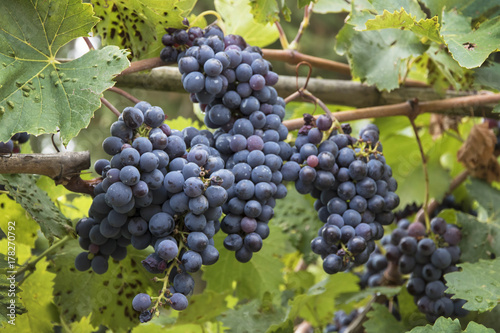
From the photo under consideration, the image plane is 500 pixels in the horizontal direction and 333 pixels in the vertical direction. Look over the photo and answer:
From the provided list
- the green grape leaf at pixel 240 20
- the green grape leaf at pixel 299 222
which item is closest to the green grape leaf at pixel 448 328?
the green grape leaf at pixel 299 222

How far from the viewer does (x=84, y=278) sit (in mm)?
965

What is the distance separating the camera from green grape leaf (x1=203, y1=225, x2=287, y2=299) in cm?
115

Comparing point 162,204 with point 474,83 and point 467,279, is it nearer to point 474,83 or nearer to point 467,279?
point 467,279

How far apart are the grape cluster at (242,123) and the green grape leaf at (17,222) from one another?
0.42 m

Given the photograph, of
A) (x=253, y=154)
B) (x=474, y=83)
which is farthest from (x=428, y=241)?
(x=253, y=154)

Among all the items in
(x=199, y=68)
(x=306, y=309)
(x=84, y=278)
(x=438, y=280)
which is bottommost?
(x=306, y=309)

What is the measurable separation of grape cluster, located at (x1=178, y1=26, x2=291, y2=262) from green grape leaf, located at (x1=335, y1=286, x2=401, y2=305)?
0.43 meters

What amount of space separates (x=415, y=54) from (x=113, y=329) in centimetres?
82

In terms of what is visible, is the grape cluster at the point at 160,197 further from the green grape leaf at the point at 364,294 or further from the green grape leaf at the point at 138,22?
the green grape leaf at the point at 364,294

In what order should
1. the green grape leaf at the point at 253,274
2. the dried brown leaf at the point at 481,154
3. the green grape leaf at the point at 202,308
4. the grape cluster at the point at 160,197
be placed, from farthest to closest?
the dried brown leaf at the point at 481,154, the green grape leaf at the point at 253,274, the green grape leaf at the point at 202,308, the grape cluster at the point at 160,197

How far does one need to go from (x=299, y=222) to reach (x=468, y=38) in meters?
0.59

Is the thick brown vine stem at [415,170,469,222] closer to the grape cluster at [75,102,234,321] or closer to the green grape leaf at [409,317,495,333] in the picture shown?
the green grape leaf at [409,317,495,333]

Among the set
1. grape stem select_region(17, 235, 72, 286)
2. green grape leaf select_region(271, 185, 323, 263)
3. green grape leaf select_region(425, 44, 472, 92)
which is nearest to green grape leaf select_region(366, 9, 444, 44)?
green grape leaf select_region(425, 44, 472, 92)

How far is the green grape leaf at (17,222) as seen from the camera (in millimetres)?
966
